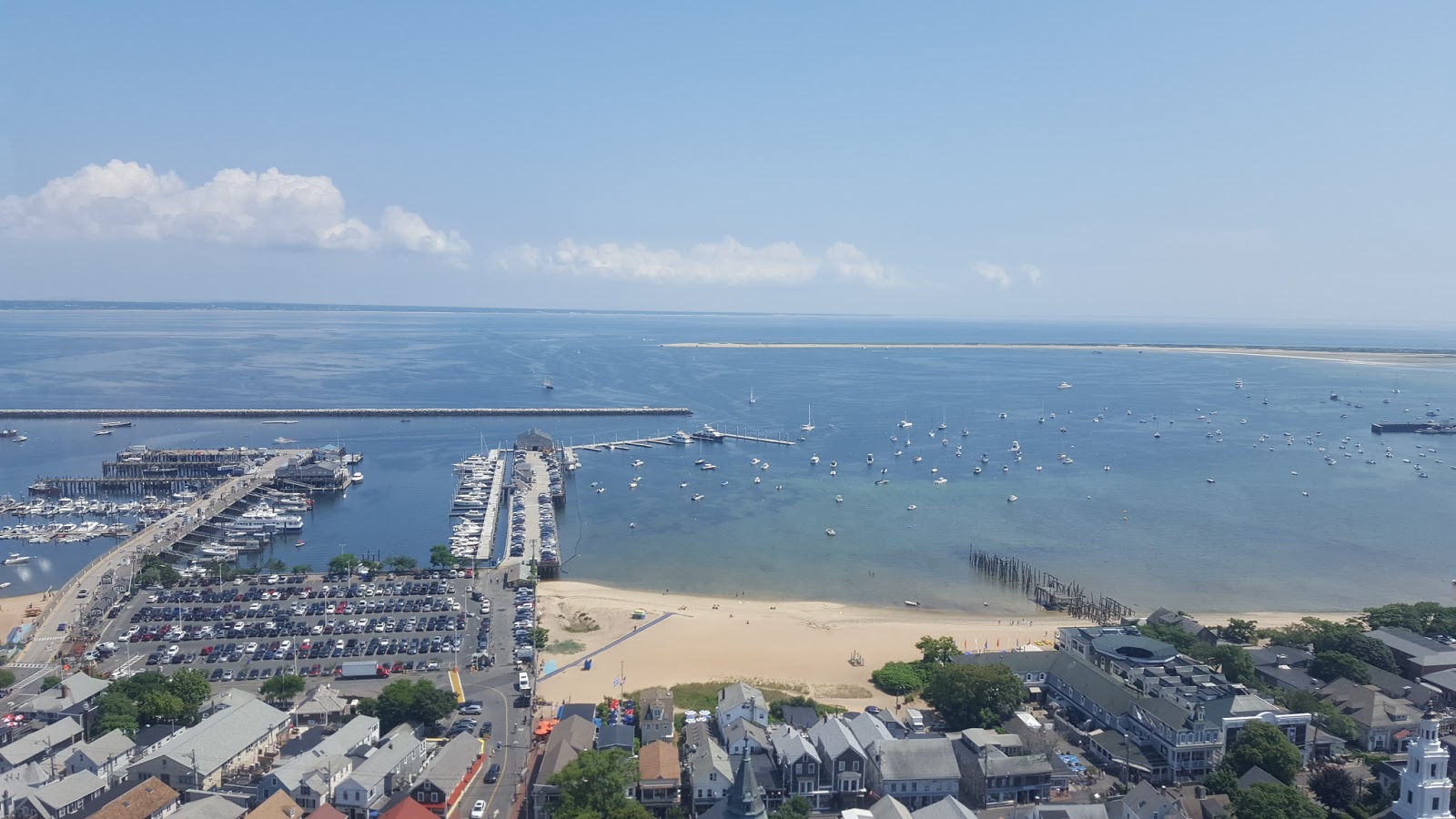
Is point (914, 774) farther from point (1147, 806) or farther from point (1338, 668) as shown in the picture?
point (1338, 668)

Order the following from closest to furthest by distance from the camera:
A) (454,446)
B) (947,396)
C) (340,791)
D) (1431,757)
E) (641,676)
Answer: (1431,757)
(340,791)
(641,676)
(454,446)
(947,396)

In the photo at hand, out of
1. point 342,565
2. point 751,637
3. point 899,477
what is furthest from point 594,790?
point 899,477

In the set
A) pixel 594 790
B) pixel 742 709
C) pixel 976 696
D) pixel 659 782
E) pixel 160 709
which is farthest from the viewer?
pixel 976 696

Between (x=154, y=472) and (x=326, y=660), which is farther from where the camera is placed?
(x=154, y=472)

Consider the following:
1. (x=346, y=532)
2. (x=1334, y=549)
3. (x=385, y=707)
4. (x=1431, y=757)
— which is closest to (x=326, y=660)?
(x=385, y=707)

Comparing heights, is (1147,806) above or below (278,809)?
above

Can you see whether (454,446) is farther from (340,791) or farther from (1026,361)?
(1026,361)
